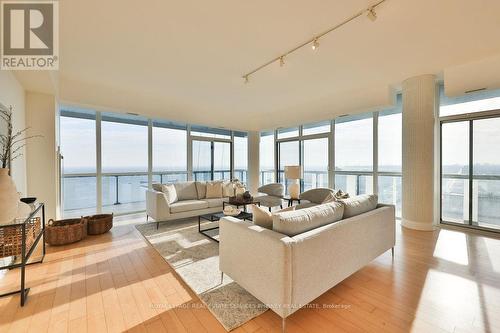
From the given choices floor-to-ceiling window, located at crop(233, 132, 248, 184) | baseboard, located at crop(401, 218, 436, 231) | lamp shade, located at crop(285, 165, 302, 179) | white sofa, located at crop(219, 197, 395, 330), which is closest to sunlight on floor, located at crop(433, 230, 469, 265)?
baseboard, located at crop(401, 218, 436, 231)

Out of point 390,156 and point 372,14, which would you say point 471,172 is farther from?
point 372,14

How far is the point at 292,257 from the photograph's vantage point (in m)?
1.49

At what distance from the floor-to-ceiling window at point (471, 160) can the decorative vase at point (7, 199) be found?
6332mm

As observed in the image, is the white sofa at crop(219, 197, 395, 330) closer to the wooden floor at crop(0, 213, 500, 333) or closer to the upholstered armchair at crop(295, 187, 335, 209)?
the wooden floor at crop(0, 213, 500, 333)

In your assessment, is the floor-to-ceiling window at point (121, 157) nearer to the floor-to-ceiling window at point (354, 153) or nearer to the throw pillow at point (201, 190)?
the throw pillow at point (201, 190)

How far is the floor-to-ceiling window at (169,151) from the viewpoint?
542cm

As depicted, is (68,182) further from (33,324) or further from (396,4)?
(396,4)

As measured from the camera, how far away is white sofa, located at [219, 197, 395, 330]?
1.50 metres

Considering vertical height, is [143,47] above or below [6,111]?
above

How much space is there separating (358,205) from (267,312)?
1.45 meters

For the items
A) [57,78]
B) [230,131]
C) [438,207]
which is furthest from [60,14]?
[438,207]

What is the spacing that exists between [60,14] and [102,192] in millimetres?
3641

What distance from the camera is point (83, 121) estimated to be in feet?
14.9

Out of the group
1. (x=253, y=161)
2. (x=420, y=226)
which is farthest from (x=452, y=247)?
(x=253, y=161)
